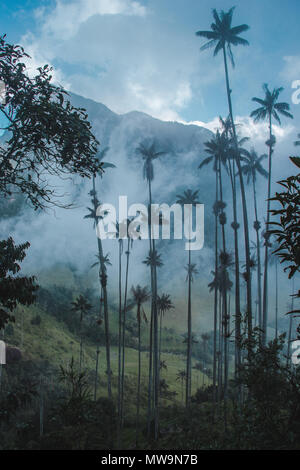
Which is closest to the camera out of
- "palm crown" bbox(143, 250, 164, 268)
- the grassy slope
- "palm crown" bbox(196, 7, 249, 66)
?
"palm crown" bbox(196, 7, 249, 66)

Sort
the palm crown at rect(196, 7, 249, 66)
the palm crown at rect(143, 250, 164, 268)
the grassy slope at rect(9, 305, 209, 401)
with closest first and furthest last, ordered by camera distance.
→ the palm crown at rect(196, 7, 249, 66) → the palm crown at rect(143, 250, 164, 268) → the grassy slope at rect(9, 305, 209, 401)

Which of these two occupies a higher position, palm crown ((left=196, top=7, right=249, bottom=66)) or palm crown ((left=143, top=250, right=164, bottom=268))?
palm crown ((left=196, top=7, right=249, bottom=66))

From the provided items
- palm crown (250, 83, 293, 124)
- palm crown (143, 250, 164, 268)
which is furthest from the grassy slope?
palm crown (250, 83, 293, 124)

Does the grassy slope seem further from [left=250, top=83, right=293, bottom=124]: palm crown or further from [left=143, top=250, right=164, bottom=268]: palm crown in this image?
[left=250, top=83, right=293, bottom=124]: palm crown

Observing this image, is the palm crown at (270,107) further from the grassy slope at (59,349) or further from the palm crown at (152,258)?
the grassy slope at (59,349)

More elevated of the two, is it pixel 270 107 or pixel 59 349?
pixel 270 107

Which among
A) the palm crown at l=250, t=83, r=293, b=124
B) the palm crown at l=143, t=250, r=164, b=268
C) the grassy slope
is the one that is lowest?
the grassy slope

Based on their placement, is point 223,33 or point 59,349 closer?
point 223,33

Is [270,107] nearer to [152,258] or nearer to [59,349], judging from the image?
[152,258]

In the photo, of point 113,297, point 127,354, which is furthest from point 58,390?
point 113,297

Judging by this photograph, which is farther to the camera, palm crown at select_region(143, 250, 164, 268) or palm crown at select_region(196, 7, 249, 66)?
palm crown at select_region(143, 250, 164, 268)

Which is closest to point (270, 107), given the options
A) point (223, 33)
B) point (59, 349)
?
point (223, 33)

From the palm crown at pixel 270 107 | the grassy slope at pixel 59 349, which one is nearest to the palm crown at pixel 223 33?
the palm crown at pixel 270 107

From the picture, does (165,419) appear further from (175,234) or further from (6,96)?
(175,234)
